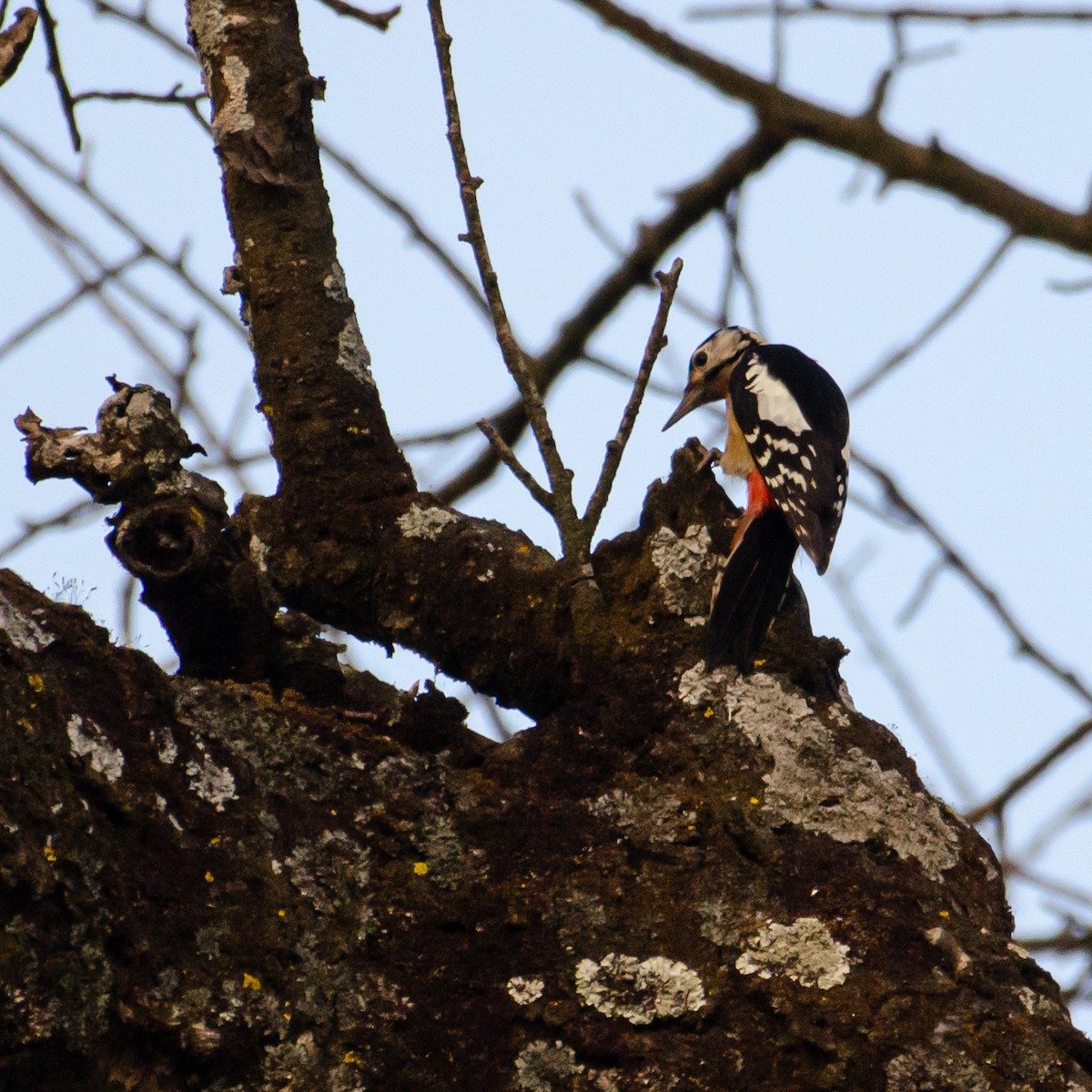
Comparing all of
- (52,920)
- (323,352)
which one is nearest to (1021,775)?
(323,352)

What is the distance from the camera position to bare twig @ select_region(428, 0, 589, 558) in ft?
7.00

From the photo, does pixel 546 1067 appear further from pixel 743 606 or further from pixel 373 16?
pixel 373 16

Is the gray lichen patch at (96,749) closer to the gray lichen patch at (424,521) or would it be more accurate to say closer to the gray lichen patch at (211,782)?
the gray lichen patch at (211,782)

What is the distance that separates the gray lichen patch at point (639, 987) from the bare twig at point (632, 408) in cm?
69

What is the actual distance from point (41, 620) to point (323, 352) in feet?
3.18

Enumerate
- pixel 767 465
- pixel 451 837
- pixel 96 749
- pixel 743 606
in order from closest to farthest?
pixel 96 749 < pixel 451 837 < pixel 743 606 < pixel 767 465

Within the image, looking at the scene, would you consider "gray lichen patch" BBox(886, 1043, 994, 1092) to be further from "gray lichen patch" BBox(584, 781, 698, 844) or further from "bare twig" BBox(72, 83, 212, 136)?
"bare twig" BBox(72, 83, 212, 136)

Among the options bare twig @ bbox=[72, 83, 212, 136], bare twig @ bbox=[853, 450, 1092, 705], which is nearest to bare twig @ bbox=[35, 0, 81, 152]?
bare twig @ bbox=[72, 83, 212, 136]

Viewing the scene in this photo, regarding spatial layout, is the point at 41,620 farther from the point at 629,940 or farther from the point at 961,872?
the point at 961,872

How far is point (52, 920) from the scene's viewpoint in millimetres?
1404

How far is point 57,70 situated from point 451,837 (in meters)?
2.03

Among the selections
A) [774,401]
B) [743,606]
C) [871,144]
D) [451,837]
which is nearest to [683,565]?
[743,606]

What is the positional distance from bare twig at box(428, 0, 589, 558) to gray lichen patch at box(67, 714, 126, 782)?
31.1 inches

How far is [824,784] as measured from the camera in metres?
1.94
